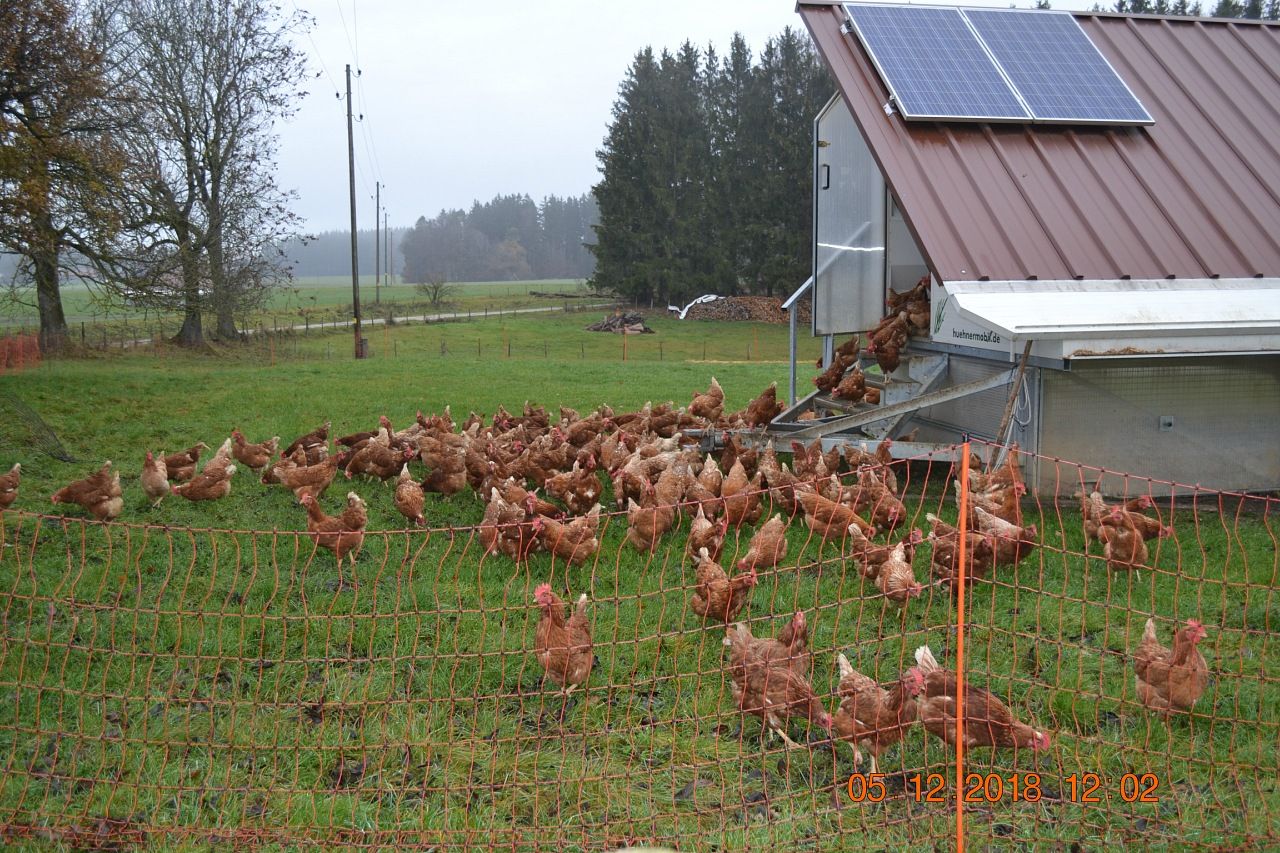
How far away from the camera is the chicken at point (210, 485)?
8.88 m

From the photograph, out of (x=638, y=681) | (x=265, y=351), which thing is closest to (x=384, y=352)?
(x=265, y=351)

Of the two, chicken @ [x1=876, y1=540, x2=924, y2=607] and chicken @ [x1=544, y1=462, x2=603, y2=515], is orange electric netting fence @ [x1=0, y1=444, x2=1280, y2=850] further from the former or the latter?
chicken @ [x1=544, y1=462, x2=603, y2=515]

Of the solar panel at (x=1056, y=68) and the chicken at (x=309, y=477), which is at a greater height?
the solar panel at (x=1056, y=68)

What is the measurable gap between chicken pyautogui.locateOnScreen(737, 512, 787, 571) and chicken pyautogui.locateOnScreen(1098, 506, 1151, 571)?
213 cm

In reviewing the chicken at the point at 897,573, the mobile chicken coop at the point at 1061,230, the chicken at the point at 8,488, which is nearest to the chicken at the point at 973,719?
the chicken at the point at 897,573

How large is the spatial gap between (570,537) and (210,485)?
12.5 ft

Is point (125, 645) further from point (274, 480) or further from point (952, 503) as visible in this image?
point (952, 503)

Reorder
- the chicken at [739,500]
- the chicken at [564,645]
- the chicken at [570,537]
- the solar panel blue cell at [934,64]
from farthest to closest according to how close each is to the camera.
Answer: the solar panel blue cell at [934,64], the chicken at [739,500], the chicken at [570,537], the chicken at [564,645]

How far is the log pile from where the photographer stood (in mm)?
40500

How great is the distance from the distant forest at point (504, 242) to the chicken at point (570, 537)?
102 m

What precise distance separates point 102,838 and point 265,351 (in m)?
28.0

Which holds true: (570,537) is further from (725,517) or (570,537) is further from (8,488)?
(8,488)

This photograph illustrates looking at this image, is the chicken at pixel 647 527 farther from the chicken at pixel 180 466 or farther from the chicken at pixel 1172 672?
the chicken at pixel 180 466

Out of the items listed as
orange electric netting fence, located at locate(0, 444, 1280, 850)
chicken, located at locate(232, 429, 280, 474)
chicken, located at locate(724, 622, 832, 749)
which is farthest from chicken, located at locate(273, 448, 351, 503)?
chicken, located at locate(724, 622, 832, 749)
